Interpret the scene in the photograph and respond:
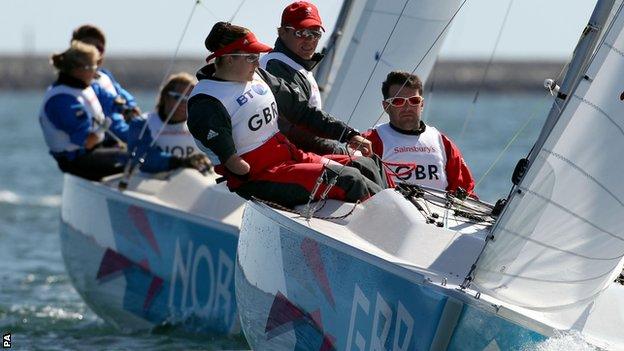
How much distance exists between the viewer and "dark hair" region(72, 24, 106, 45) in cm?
982

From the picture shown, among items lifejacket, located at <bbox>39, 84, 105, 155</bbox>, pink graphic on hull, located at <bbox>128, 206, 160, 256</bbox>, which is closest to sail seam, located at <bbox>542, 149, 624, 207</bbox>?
pink graphic on hull, located at <bbox>128, 206, 160, 256</bbox>

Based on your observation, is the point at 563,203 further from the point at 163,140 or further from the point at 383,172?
the point at 163,140

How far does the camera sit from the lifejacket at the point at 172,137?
29.6 ft

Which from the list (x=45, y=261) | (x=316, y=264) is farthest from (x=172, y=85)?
(x=316, y=264)

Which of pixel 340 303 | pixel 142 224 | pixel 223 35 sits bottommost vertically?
pixel 142 224

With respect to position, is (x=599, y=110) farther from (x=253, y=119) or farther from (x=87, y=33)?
(x=87, y=33)

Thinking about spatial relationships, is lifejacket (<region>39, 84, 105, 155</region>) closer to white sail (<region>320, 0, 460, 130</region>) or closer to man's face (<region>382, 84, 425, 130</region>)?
white sail (<region>320, 0, 460, 130</region>)

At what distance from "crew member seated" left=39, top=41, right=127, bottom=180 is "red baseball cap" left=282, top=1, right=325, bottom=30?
2821mm

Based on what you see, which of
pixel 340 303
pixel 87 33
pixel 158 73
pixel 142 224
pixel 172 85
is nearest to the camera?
pixel 340 303

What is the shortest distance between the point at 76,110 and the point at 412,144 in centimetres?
295

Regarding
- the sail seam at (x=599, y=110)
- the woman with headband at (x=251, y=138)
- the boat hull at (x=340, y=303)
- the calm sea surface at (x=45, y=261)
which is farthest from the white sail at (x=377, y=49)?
the sail seam at (x=599, y=110)

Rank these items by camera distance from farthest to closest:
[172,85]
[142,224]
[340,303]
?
[172,85], [142,224], [340,303]

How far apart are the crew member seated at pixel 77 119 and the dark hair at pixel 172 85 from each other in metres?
0.57

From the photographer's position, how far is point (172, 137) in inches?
359
